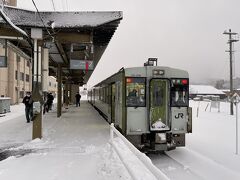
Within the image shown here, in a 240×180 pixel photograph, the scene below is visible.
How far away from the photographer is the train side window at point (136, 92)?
32.2ft

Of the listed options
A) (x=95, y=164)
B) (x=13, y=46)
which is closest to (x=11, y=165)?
(x=95, y=164)

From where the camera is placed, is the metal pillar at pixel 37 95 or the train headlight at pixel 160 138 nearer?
the train headlight at pixel 160 138

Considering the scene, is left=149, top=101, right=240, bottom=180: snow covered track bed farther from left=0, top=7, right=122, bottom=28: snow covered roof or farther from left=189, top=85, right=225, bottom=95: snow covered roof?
left=189, top=85, right=225, bottom=95: snow covered roof

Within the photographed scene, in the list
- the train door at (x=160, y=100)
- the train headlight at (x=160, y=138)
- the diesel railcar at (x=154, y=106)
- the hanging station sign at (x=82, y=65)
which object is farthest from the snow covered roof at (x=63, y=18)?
the train headlight at (x=160, y=138)

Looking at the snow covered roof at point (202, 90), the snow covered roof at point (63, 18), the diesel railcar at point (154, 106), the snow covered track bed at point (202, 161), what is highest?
the snow covered roof at point (63, 18)

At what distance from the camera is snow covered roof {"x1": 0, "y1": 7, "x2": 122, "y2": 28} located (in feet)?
38.1

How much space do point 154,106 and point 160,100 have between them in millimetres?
290

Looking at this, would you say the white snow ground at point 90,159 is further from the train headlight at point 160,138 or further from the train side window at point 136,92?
the train side window at point 136,92

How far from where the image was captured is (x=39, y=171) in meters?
7.03

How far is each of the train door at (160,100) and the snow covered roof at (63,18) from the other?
3353 millimetres

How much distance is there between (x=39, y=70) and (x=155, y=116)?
4919mm

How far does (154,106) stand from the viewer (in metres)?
9.91

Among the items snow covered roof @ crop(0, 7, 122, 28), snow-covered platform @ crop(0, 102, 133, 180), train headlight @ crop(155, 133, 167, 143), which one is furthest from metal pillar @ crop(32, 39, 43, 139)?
train headlight @ crop(155, 133, 167, 143)

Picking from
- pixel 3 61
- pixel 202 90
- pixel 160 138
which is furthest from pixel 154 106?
pixel 202 90
